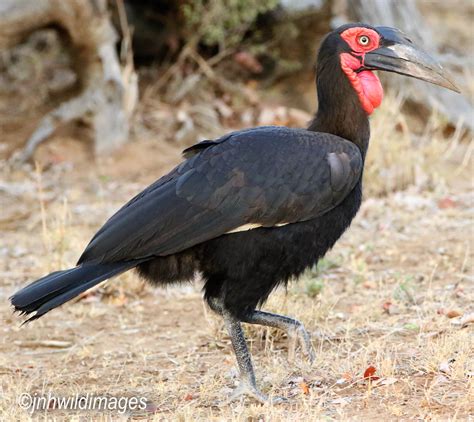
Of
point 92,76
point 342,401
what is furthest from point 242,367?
point 92,76

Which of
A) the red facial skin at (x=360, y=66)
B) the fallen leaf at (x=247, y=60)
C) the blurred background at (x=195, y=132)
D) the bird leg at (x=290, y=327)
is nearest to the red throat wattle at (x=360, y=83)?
the red facial skin at (x=360, y=66)

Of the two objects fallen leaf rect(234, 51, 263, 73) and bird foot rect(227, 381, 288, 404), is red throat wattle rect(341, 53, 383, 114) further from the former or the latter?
fallen leaf rect(234, 51, 263, 73)

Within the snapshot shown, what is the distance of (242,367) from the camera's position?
12.6 ft

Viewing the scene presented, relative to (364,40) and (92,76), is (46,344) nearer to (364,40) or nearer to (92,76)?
(364,40)

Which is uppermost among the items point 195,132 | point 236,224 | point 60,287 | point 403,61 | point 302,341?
point 403,61

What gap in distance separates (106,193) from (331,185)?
415cm

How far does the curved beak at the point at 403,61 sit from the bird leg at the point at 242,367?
1.33 meters

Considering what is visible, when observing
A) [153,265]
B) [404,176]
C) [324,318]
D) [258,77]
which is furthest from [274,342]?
[258,77]

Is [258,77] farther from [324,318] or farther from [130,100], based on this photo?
[324,318]

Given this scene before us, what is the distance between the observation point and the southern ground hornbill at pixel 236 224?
375cm

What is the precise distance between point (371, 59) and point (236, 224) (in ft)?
3.45

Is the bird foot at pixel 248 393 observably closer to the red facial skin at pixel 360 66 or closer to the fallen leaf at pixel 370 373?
the fallen leaf at pixel 370 373

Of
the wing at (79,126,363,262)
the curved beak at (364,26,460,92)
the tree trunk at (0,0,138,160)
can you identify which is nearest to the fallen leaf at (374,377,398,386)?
the wing at (79,126,363,262)

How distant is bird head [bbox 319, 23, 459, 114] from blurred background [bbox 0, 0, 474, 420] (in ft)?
3.90
